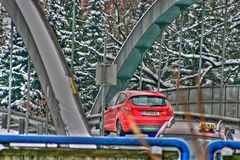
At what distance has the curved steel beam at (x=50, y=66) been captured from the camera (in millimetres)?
21641

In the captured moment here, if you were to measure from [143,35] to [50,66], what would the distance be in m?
9.63

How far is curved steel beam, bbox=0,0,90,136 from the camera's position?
21.6 meters

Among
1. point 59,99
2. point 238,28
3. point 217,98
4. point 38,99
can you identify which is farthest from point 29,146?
point 38,99

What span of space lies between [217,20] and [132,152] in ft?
127

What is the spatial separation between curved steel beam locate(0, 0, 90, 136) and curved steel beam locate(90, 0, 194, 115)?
6.78 metres

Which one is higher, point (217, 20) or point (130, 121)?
point (217, 20)

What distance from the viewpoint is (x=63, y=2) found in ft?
168

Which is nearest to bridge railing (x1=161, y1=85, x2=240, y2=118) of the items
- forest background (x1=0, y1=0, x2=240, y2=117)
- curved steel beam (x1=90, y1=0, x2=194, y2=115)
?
curved steel beam (x1=90, y1=0, x2=194, y2=115)

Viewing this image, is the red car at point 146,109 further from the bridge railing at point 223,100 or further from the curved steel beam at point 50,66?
the bridge railing at point 223,100

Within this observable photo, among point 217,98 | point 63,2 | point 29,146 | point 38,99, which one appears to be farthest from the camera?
point 63,2

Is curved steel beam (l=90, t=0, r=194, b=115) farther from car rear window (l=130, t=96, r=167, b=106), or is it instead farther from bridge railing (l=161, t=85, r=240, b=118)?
car rear window (l=130, t=96, r=167, b=106)

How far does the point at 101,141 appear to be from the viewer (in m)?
4.60

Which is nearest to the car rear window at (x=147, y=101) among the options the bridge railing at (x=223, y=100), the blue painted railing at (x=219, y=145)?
the bridge railing at (x=223, y=100)

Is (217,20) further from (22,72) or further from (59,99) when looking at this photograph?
(59,99)
